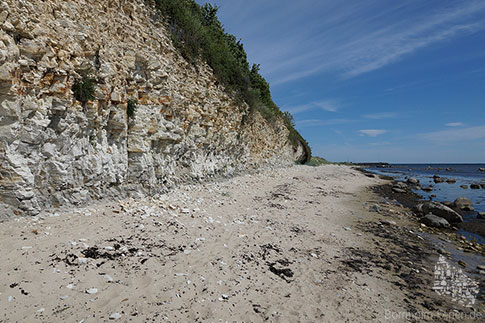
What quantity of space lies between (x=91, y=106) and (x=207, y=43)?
8.86 m

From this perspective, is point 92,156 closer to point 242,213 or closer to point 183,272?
point 183,272

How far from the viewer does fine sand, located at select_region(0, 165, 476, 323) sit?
3057mm

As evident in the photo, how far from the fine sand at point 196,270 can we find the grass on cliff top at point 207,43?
8133 millimetres

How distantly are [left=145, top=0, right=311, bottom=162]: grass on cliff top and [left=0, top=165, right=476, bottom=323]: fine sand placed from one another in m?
8.13

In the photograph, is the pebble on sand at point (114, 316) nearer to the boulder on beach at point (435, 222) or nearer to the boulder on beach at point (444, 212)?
the boulder on beach at point (435, 222)

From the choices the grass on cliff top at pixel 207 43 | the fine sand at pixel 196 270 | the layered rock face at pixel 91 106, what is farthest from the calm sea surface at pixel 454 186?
the grass on cliff top at pixel 207 43

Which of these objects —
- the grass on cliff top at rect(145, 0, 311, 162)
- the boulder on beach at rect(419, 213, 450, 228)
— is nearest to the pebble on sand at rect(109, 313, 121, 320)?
the grass on cliff top at rect(145, 0, 311, 162)

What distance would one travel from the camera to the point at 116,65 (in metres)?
6.75

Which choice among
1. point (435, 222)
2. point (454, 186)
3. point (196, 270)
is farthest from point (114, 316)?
point (454, 186)

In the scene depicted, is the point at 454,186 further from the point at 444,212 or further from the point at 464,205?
the point at 444,212

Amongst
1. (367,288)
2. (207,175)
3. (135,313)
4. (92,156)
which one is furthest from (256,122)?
(135,313)

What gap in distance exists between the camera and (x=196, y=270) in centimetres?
407

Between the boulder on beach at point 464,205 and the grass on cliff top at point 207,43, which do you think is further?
the boulder on beach at point 464,205

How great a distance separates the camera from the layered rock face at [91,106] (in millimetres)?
4376
